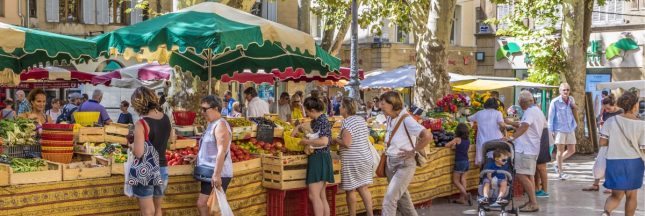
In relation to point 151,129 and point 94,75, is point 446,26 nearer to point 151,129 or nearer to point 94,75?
point 94,75

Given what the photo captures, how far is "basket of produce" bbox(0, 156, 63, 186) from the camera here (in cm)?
685

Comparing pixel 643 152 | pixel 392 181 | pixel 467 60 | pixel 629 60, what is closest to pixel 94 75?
pixel 392 181

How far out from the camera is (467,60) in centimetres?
3900

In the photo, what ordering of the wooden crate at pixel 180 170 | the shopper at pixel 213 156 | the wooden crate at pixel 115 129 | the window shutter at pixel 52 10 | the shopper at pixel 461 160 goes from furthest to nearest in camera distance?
1. the window shutter at pixel 52 10
2. the shopper at pixel 461 160
3. the wooden crate at pixel 115 129
4. the wooden crate at pixel 180 170
5. the shopper at pixel 213 156

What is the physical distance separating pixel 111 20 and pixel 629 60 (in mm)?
19434

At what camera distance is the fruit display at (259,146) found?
933 cm

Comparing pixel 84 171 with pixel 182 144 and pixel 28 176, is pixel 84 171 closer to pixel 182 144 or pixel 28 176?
pixel 28 176

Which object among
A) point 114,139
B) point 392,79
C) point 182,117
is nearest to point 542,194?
point 182,117

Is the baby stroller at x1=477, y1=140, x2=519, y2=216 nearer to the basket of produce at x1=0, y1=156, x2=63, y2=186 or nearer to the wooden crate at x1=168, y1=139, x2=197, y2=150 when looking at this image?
the wooden crate at x1=168, y1=139, x2=197, y2=150

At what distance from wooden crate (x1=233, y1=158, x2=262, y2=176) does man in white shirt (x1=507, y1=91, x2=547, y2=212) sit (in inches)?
147

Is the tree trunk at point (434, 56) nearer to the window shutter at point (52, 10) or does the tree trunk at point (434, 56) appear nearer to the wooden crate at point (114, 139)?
the wooden crate at point (114, 139)

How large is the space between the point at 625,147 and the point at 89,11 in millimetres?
22759

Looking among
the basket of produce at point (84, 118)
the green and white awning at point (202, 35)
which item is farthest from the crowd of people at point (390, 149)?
the basket of produce at point (84, 118)

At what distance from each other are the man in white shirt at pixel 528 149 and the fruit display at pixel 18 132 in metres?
5.96
